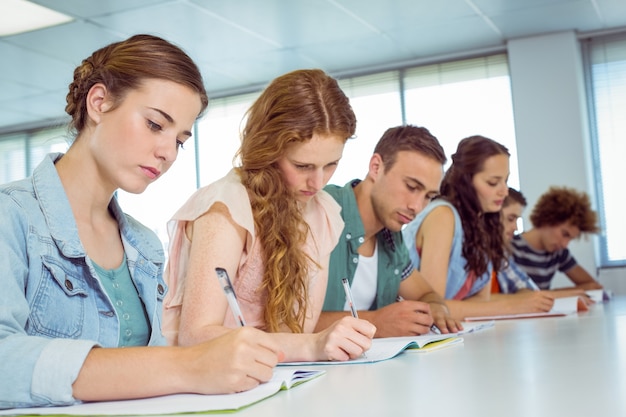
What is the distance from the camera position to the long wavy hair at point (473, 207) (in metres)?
2.81

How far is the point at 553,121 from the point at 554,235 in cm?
148

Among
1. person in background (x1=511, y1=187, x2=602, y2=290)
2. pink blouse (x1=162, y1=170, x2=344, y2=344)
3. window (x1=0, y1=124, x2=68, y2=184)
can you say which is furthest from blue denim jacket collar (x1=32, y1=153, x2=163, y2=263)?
window (x1=0, y1=124, x2=68, y2=184)

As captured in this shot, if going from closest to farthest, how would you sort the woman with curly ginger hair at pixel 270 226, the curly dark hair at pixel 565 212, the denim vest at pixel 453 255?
the woman with curly ginger hair at pixel 270 226 → the denim vest at pixel 453 255 → the curly dark hair at pixel 565 212

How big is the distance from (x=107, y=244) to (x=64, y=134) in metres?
0.22

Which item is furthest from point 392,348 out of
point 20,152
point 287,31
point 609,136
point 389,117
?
point 20,152

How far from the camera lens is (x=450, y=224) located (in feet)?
8.70

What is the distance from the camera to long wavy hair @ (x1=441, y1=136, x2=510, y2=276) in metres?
2.81

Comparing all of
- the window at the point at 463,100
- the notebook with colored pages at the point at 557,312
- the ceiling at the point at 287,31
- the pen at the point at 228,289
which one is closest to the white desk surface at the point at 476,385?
the pen at the point at 228,289

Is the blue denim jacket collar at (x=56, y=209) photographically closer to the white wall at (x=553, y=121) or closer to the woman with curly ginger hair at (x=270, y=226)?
the woman with curly ginger hair at (x=270, y=226)

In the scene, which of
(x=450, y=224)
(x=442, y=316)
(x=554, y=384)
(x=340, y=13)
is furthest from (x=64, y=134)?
(x=340, y=13)

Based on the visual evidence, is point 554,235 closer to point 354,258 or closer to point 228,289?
point 354,258

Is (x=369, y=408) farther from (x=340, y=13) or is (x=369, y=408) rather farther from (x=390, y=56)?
(x=390, y=56)

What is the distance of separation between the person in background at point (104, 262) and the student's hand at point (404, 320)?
674mm

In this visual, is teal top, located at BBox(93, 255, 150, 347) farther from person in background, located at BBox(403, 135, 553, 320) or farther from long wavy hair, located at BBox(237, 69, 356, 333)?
person in background, located at BBox(403, 135, 553, 320)
